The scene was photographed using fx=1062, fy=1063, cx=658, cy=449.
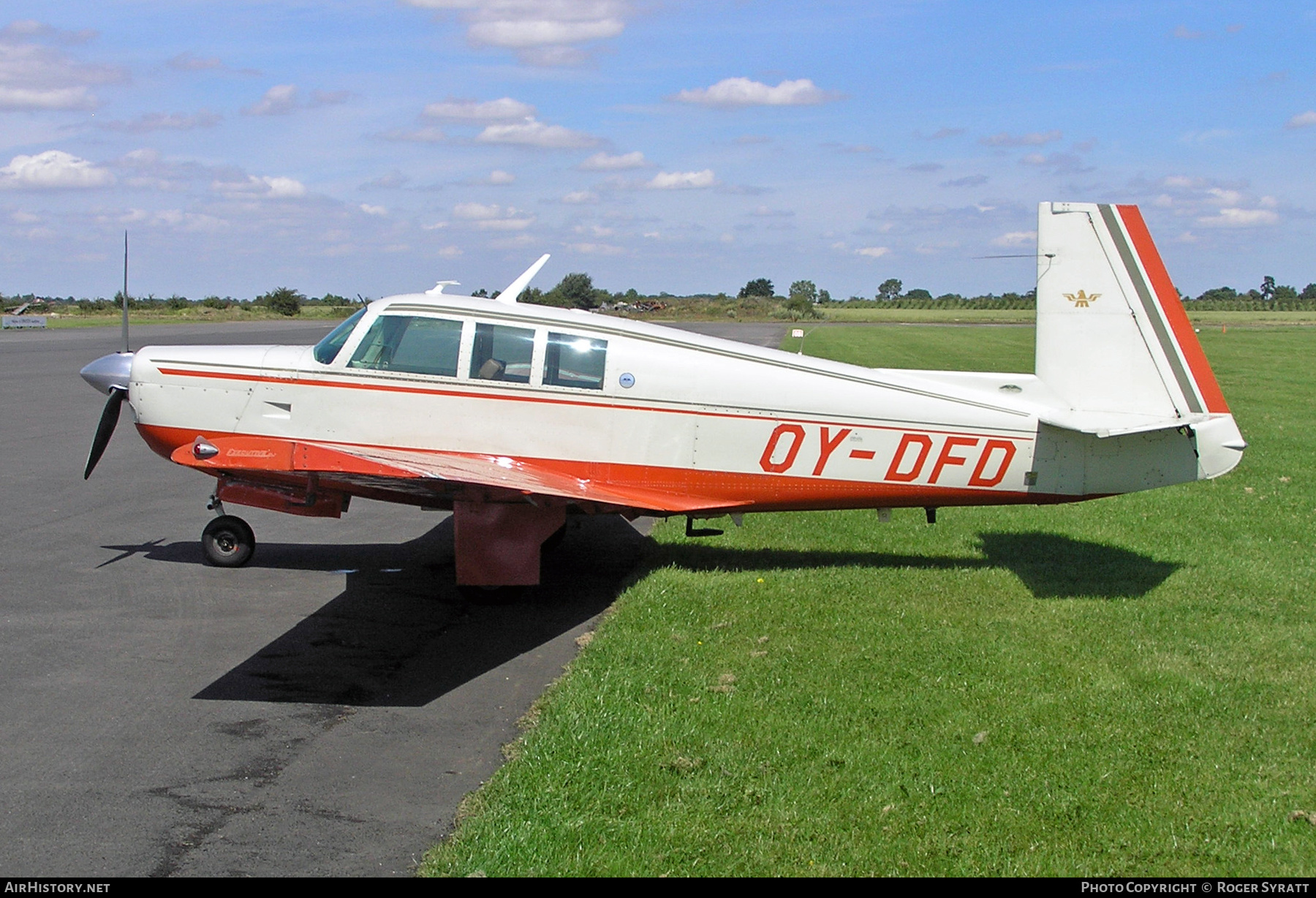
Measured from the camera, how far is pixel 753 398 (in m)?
7.91

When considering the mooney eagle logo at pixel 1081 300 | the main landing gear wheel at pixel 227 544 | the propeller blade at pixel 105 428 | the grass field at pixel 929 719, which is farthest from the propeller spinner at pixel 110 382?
the mooney eagle logo at pixel 1081 300

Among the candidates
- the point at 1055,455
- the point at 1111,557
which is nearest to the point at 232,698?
the point at 1055,455

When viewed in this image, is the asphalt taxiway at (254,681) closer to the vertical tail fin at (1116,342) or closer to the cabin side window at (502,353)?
the cabin side window at (502,353)

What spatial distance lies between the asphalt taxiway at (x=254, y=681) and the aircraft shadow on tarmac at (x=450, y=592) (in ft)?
0.09

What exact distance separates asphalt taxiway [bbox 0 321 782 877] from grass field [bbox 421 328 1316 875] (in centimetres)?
46

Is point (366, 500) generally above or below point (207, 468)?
below

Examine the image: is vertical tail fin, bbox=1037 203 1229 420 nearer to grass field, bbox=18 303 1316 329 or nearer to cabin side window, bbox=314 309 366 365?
cabin side window, bbox=314 309 366 365

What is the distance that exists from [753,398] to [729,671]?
7.56ft

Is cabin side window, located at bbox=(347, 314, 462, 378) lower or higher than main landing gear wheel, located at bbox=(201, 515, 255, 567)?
higher

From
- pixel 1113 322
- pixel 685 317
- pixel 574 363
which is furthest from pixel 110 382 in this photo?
pixel 685 317

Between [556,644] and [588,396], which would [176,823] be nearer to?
[556,644]

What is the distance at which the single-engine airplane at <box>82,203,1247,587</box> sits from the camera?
25.8 ft

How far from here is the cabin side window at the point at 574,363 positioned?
25.9ft

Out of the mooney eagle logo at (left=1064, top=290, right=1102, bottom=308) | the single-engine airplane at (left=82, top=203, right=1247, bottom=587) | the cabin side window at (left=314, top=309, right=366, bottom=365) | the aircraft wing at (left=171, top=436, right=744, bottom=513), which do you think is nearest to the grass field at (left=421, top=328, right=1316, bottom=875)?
the aircraft wing at (left=171, top=436, right=744, bottom=513)
